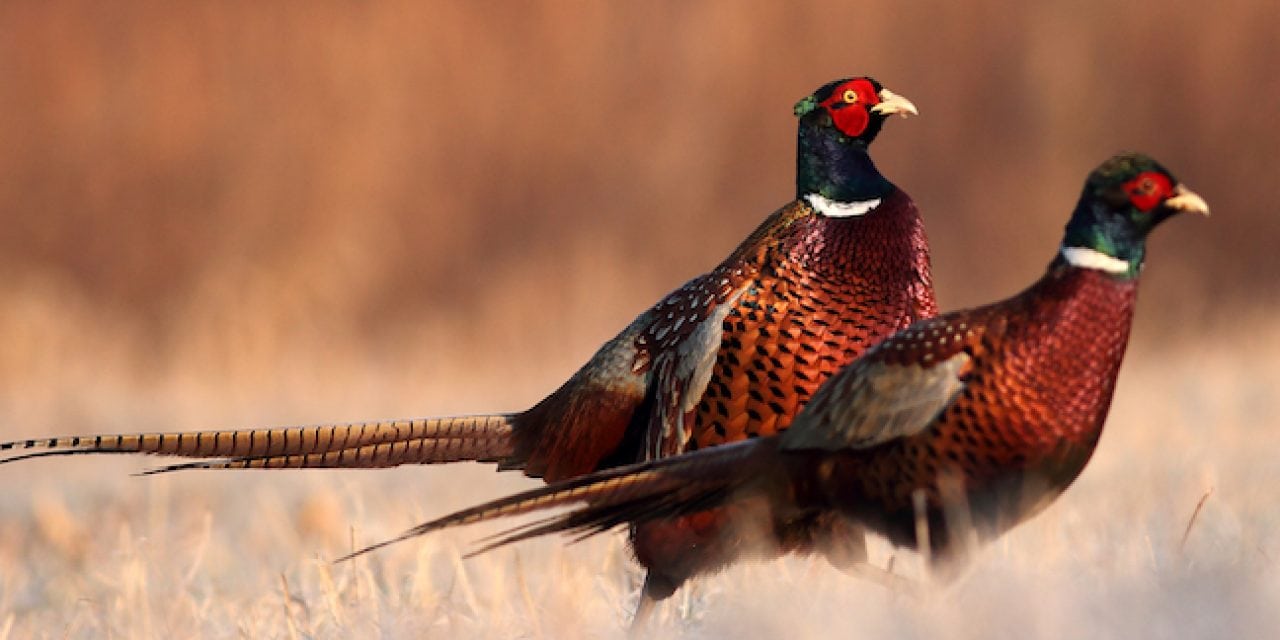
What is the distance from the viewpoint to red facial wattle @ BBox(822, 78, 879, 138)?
452 cm

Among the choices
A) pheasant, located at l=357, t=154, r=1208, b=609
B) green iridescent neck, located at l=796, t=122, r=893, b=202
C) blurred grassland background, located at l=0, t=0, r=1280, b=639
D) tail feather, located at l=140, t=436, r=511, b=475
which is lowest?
blurred grassland background, located at l=0, t=0, r=1280, b=639

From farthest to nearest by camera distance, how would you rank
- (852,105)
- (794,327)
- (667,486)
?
(852,105) < (794,327) < (667,486)

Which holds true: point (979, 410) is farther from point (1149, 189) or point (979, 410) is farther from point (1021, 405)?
point (1149, 189)

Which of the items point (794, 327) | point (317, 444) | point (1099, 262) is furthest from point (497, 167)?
point (1099, 262)

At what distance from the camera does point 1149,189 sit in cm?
346

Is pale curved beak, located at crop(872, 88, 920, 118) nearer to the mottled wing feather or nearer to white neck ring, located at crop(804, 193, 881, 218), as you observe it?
white neck ring, located at crop(804, 193, 881, 218)

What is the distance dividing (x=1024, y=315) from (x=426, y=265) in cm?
859

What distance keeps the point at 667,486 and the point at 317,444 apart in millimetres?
1120

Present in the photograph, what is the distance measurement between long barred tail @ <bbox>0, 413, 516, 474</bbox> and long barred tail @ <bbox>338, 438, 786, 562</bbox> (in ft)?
2.66

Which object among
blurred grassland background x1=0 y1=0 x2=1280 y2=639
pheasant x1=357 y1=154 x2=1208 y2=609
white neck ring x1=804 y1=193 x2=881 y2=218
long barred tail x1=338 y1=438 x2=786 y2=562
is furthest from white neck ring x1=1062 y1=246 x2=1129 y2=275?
blurred grassland background x1=0 y1=0 x2=1280 y2=639

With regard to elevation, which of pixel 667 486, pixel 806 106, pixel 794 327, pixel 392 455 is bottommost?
pixel 392 455

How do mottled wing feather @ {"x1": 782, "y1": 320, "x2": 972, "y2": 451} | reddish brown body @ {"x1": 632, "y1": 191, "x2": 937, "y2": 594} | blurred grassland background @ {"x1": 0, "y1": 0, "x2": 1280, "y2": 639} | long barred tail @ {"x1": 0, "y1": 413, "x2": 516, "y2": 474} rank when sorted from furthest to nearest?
1. blurred grassland background @ {"x1": 0, "y1": 0, "x2": 1280, "y2": 639}
2. long barred tail @ {"x1": 0, "y1": 413, "x2": 516, "y2": 474}
3. reddish brown body @ {"x1": 632, "y1": 191, "x2": 937, "y2": 594}
4. mottled wing feather @ {"x1": 782, "y1": 320, "x2": 972, "y2": 451}

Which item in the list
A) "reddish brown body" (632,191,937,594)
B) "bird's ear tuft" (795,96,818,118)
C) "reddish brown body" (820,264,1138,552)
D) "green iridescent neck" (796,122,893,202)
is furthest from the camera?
"bird's ear tuft" (795,96,818,118)

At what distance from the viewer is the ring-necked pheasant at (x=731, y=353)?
4.26 metres
